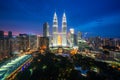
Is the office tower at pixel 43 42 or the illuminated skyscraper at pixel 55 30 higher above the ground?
the illuminated skyscraper at pixel 55 30

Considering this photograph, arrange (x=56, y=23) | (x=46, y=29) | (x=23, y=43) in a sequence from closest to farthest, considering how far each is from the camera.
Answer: (x=23, y=43), (x=56, y=23), (x=46, y=29)

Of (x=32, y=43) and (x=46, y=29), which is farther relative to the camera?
(x=46, y=29)

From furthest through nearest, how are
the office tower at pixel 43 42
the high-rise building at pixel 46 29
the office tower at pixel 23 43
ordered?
the high-rise building at pixel 46 29 < the office tower at pixel 43 42 < the office tower at pixel 23 43

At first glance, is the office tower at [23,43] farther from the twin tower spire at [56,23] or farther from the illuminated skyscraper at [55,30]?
the twin tower spire at [56,23]

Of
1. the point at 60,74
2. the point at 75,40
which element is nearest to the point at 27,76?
the point at 60,74

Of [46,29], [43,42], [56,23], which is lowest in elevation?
[43,42]

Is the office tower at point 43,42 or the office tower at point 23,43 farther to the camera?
the office tower at point 43,42

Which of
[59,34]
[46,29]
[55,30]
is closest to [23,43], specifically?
[55,30]

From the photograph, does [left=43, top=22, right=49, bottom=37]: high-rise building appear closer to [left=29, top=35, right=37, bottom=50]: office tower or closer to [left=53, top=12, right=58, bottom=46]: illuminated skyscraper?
[left=53, top=12, right=58, bottom=46]: illuminated skyscraper

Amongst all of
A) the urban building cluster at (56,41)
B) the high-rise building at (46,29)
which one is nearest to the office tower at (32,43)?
the urban building cluster at (56,41)

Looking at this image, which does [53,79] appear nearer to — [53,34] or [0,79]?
[0,79]

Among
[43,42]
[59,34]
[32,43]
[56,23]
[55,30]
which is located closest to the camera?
[32,43]

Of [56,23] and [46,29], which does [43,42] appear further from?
[46,29]

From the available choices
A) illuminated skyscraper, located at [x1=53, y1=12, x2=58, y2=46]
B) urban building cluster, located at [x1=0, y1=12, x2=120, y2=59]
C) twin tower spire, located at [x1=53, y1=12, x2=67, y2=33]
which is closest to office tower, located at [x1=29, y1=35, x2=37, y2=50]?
urban building cluster, located at [x1=0, y1=12, x2=120, y2=59]
